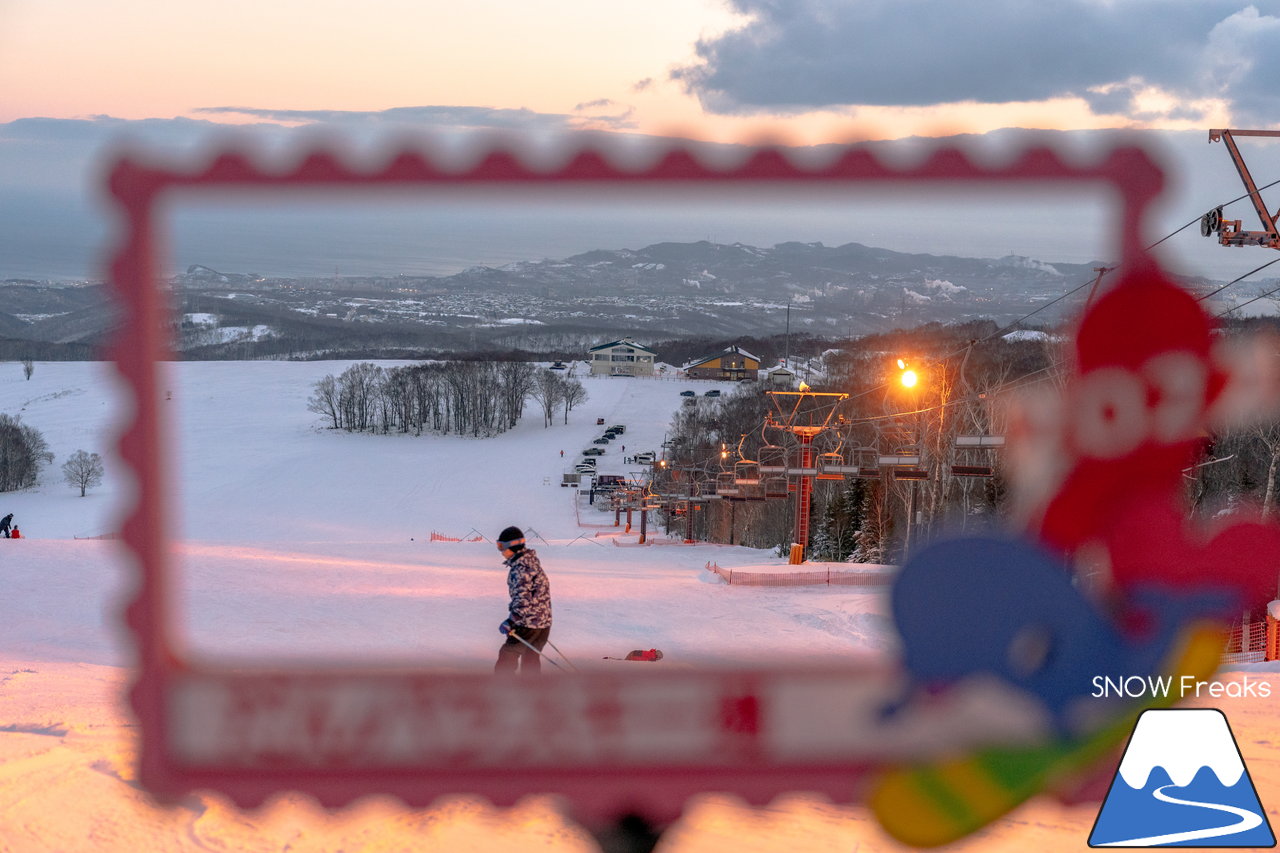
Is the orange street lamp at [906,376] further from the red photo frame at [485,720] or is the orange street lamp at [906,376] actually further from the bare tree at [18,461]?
the bare tree at [18,461]

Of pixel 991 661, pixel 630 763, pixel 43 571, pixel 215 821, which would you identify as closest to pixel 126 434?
pixel 630 763

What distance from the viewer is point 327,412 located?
15.2 meters

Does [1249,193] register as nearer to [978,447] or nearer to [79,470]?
[978,447]

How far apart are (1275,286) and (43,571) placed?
1903 centimetres

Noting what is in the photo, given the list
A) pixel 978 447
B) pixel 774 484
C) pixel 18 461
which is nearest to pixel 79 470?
pixel 18 461

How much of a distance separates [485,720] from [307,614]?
44.1 ft

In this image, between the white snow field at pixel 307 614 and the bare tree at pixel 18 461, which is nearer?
the white snow field at pixel 307 614

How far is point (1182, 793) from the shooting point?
197cm

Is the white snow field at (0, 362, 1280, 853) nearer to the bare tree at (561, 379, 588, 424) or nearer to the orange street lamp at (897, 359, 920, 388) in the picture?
the orange street lamp at (897, 359, 920, 388)

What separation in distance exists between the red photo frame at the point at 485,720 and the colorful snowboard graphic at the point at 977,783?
0.06 m

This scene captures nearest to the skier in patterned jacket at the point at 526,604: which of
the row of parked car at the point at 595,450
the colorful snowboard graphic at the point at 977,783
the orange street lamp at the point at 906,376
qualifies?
the orange street lamp at the point at 906,376

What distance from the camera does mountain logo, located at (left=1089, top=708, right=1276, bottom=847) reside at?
1902mm

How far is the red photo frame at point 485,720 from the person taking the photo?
1.82 m

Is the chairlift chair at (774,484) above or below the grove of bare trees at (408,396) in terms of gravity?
below
